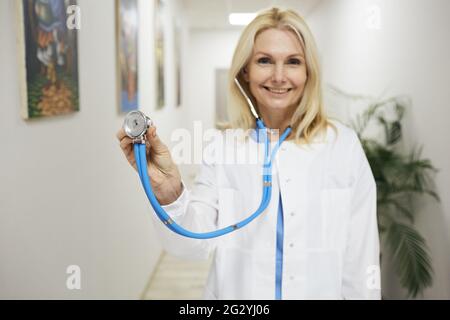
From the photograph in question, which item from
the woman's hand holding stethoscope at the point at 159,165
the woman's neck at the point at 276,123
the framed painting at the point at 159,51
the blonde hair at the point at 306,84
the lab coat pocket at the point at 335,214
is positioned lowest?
the lab coat pocket at the point at 335,214

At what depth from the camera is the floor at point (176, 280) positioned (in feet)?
6.31

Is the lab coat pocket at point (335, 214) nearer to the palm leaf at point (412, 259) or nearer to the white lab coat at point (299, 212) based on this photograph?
the white lab coat at point (299, 212)

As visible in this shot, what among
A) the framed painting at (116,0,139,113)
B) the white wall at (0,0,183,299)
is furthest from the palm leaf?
the framed painting at (116,0,139,113)

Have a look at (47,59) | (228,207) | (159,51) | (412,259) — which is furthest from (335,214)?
(159,51)

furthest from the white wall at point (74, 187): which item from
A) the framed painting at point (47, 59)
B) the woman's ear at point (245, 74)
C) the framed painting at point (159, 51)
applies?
the woman's ear at point (245, 74)

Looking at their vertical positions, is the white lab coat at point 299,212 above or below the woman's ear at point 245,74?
below

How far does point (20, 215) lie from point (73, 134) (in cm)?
27

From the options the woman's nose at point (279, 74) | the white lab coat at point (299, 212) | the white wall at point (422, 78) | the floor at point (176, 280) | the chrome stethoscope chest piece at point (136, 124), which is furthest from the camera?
the floor at point (176, 280)

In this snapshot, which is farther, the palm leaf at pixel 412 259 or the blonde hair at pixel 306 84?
the palm leaf at pixel 412 259

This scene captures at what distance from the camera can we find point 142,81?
1.63m

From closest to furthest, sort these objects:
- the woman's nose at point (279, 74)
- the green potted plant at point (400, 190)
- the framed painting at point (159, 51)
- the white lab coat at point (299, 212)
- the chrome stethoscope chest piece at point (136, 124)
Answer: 1. the chrome stethoscope chest piece at point (136, 124)
2. the woman's nose at point (279, 74)
3. the white lab coat at point (299, 212)
4. the green potted plant at point (400, 190)
5. the framed painting at point (159, 51)

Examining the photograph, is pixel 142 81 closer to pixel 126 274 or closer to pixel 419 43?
pixel 126 274

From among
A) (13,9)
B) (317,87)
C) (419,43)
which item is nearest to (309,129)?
(317,87)

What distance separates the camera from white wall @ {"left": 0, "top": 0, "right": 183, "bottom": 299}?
2.44 ft
